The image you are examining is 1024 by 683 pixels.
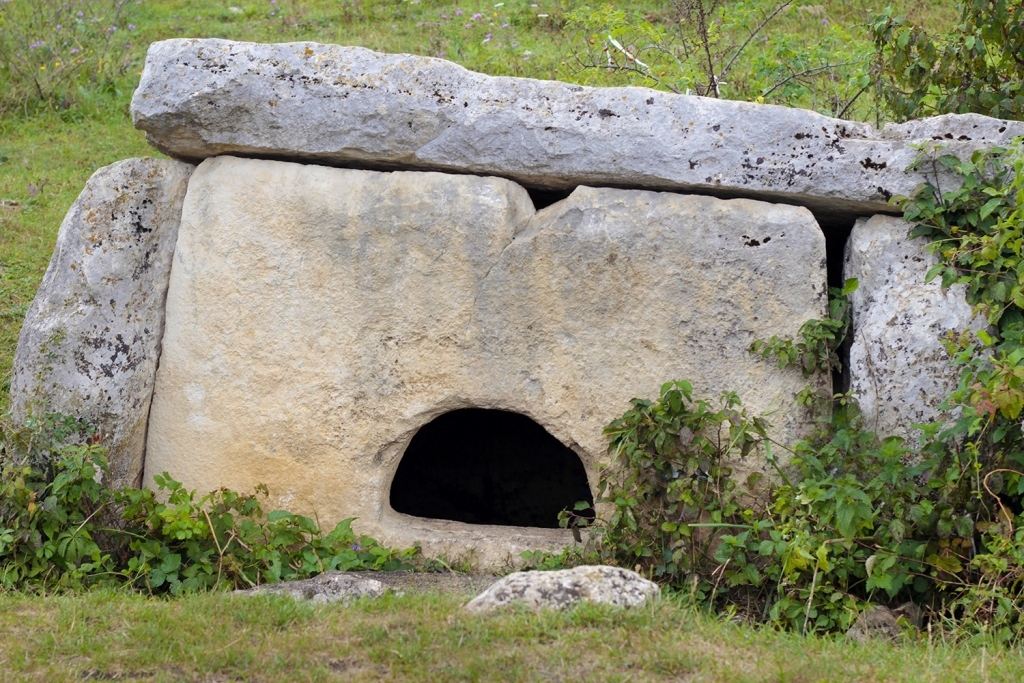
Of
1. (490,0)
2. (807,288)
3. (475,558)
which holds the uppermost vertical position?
(490,0)

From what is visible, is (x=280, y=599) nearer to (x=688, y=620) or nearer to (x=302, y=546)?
(x=302, y=546)

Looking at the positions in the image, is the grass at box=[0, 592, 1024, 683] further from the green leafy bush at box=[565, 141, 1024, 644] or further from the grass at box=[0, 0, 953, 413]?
the grass at box=[0, 0, 953, 413]

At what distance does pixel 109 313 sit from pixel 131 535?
0.97 metres

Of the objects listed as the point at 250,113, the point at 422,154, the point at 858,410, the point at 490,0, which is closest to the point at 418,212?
the point at 422,154

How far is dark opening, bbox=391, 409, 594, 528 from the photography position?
20.0ft

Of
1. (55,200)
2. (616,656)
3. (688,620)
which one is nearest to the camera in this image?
(616,656)

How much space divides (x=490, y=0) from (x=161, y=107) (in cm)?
535

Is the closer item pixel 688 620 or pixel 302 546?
pixel 688 620

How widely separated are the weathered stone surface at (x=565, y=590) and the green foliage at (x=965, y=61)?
314 cm

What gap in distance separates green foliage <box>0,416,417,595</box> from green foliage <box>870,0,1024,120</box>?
340cm

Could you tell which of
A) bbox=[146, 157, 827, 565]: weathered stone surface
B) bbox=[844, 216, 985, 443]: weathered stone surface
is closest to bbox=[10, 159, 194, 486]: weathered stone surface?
bbox=[146, 157, 827, 565]: weathered stone surface

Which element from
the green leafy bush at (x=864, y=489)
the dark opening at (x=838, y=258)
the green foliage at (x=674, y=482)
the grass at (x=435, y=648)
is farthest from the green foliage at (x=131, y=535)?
the dark opening at (x=838, y=258)

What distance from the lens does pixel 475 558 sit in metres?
4.64

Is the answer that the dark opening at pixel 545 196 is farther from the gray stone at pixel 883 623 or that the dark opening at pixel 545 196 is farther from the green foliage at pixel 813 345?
the gray stone at pixel 883 623
